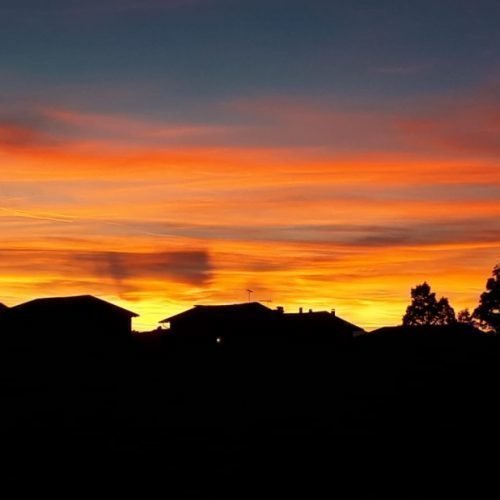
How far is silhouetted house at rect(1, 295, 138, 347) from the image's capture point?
68000 millimetres

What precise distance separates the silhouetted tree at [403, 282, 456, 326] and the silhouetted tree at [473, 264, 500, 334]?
20.9 metres

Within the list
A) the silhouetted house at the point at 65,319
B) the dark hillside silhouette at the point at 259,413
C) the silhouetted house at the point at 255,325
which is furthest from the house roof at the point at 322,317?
the dark hillside silhouette at the point at 259,413

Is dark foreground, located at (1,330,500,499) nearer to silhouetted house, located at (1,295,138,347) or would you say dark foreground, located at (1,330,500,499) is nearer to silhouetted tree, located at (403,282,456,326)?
silhouetted house, located at (1,295,138,347)

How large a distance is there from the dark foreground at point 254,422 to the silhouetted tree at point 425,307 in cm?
7037

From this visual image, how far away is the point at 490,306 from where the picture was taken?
79062mm

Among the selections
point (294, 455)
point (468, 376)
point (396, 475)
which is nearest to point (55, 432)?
point (294, 455)

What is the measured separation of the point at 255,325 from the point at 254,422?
5568 centimetres

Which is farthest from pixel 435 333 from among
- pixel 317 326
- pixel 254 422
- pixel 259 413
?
pixel 254 422

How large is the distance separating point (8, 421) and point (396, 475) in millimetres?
9707

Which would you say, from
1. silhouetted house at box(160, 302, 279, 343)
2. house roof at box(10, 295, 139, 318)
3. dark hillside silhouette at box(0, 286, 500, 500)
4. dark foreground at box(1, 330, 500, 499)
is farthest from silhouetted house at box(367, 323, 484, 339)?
house roof at box(10, 295, 139, 318)

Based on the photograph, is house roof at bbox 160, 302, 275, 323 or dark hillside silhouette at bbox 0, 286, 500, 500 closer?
dark hillside silhouette at bbox 0, 286, 500, 500

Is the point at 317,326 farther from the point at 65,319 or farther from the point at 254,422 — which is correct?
the point at 254,422

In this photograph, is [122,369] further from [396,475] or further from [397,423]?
[396,475]

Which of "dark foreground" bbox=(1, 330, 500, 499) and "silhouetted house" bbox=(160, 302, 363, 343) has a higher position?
"silhouetted house" bbox=(160, 302, 363, 343)
